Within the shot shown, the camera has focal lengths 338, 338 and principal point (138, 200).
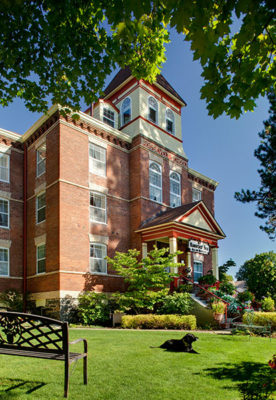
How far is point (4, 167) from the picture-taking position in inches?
769

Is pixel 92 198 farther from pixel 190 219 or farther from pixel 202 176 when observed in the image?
pixel 202 176

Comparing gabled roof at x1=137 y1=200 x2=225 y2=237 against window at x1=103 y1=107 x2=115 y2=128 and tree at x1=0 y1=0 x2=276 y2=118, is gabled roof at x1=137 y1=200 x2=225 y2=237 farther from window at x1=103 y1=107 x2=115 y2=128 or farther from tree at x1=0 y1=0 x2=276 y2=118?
tree at x1=0 y1=0 x2=276 y2=118

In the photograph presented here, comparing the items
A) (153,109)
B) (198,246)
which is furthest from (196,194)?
(198,246)

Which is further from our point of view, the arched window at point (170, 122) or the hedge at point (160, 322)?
the arched window at point (170, 122)

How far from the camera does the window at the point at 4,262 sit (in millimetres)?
18156

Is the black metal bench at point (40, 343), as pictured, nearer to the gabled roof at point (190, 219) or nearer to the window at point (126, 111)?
the gabled roof at point (190, 219)

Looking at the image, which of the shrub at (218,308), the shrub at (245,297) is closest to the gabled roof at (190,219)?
the shrub at (245,297)

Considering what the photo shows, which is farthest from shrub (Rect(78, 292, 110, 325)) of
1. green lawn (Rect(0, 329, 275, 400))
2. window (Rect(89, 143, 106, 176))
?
green lawn (Rect(0, 329, 275, 400))

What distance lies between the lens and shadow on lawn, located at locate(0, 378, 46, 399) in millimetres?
4781

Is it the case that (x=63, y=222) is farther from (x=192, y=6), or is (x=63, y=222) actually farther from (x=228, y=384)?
(x=192, y=6)

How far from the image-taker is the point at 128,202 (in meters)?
21.1

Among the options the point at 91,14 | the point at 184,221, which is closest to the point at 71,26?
the point at 91,14

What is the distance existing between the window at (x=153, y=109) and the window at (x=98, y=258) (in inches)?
373

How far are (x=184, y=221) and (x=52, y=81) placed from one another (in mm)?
12562
